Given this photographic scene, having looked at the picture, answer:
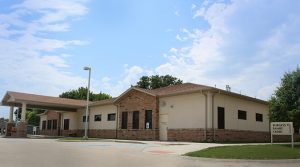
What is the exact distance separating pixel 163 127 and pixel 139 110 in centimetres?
369

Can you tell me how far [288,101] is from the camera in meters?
22.2

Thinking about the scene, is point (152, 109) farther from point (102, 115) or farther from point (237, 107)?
point (102, 115)

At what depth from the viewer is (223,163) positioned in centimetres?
1351

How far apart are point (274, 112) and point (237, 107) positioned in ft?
26.2

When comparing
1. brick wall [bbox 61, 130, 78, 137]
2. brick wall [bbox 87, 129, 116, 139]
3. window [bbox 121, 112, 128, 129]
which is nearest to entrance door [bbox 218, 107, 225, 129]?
window [bbox 121, 112, 128, 129]

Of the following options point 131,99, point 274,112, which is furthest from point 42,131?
point 274,112

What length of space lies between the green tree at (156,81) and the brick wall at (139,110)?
31.6 metres

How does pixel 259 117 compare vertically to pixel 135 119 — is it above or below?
above

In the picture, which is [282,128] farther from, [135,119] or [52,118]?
[52,118]

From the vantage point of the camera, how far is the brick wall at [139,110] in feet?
107

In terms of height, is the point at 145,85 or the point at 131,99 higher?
the point at 145,85

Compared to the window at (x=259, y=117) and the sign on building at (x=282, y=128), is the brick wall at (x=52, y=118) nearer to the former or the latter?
the window at (x=259, y=117)

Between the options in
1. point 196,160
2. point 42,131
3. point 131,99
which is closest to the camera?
point 196,160

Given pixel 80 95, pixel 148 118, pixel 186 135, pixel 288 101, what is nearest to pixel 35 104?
pixel 148 118
